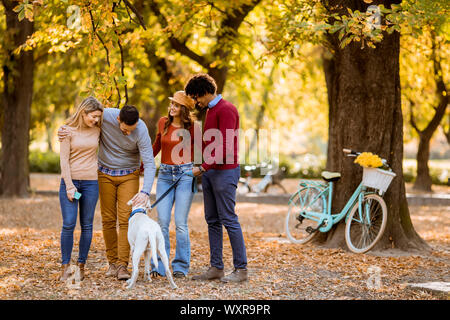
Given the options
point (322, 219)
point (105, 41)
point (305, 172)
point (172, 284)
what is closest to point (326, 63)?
point (322, 219)

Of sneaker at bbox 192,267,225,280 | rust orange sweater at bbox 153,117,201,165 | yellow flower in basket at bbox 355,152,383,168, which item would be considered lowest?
sneaker at bbox 192,267,225,280

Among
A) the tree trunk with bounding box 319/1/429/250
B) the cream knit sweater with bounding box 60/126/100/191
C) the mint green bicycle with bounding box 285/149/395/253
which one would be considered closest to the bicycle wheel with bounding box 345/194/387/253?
the mint green bicycle with bounding box 285/149/395/253

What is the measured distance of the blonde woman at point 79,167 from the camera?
541 centimetres

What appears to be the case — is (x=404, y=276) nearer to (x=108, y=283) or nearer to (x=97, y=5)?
(x=108, y=283)

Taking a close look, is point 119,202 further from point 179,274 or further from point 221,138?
point 221,138

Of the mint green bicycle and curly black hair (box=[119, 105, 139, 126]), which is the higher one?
curly black hair (box=[119, 105, 139, 126])

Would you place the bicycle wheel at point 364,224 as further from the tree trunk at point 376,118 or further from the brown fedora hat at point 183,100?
the brown fedora hat at point 183,100

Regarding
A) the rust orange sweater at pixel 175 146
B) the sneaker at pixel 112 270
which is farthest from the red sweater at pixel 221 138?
the sneaker at pixel 112 270

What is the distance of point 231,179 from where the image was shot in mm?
5484

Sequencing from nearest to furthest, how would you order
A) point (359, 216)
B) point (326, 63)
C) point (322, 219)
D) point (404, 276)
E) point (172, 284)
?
point (172, 284)
point (404, 276)
point (359, 216)
point (322, 219)
point (326, 63)

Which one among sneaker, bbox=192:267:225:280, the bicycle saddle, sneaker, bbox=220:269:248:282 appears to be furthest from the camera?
the bicycle saddle

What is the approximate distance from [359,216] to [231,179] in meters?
2.61

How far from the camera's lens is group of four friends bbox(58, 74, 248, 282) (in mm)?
5426

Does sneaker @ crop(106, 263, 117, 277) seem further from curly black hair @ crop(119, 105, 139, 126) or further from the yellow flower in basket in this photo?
the yellow flower in basket
